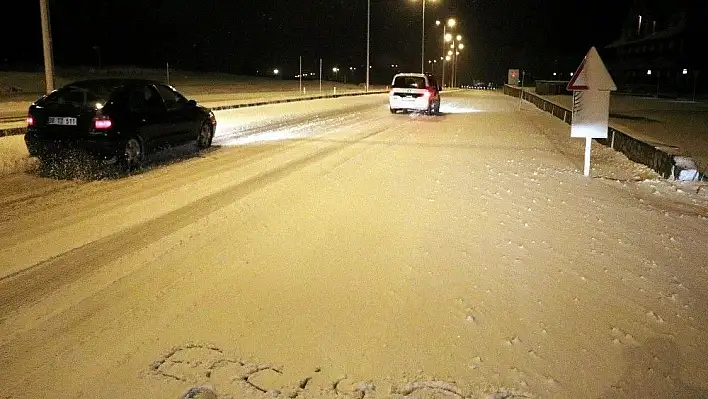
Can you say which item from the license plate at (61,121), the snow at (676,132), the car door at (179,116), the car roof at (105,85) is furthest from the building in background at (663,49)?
the license plate at (61,121)

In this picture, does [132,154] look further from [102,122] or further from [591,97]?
[591,97]

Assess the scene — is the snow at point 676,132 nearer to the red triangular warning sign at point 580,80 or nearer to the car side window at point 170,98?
the red triangular warning sign at point 580,80

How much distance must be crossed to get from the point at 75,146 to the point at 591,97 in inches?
340

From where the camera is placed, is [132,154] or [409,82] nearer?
[132,154]

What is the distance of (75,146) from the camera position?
10.2m

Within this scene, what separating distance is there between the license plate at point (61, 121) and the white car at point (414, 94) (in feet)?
56.9

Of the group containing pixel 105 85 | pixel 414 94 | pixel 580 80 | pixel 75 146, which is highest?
pixel 580 80

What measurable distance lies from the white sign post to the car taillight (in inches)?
302

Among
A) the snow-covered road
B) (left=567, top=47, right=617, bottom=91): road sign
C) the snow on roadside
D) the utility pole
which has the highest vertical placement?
the utility pole

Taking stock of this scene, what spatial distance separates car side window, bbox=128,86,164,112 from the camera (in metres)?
11.0

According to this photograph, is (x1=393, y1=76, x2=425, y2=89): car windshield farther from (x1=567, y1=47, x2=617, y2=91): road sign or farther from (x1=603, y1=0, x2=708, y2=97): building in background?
(x1=603, y1=0, x2=708, y2=97): building in background

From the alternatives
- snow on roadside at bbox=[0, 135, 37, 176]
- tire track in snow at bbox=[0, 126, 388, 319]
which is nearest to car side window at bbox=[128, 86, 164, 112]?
snow on roadside at bbox=[0, 135, 37, 176]

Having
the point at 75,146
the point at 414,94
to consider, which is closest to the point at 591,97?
the point at 75,146

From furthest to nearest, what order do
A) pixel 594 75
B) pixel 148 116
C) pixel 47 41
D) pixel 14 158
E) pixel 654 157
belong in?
pixel 47 41 → pixel 14 158 → pixel 654 157 → pixel 148 116 → pixel 594 75
